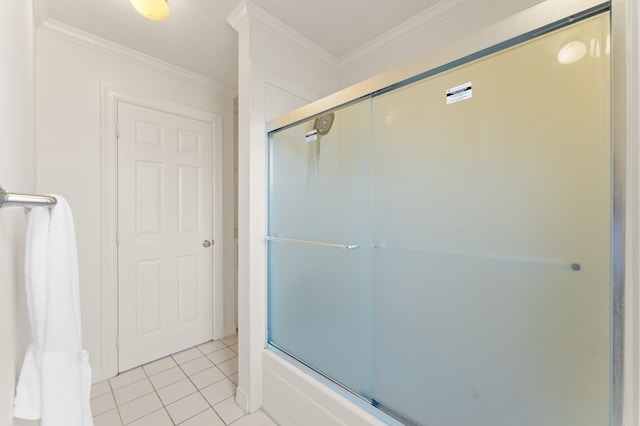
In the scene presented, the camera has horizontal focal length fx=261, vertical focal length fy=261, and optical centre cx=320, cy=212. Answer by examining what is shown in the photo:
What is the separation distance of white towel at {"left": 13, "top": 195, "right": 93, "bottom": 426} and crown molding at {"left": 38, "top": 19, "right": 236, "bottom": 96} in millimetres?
2004

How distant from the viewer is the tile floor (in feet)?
5.06

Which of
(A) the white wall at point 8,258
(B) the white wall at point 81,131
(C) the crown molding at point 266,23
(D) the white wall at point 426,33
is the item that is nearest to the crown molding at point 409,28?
(D) the white wall at point 426,33

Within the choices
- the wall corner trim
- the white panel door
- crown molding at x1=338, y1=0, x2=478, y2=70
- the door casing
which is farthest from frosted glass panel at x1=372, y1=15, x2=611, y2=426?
the door casing

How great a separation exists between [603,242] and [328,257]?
1.06 meters

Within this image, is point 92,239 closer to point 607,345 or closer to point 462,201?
point 462,201

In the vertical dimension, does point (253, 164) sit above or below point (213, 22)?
below

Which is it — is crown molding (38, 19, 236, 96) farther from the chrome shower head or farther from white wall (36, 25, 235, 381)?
the chrome shower head

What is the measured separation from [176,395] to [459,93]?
2356 millimetres

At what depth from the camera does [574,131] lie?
30.3 inches

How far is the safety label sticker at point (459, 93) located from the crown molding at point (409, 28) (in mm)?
1004

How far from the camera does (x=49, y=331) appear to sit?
521 mm

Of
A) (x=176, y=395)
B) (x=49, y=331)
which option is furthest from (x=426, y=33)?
(x=176, y=395)

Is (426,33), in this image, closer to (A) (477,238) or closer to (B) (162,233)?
(A) (477,238)

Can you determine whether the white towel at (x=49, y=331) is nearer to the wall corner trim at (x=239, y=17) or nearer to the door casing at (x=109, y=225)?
the wall corner trim at (x=239, y=17)
